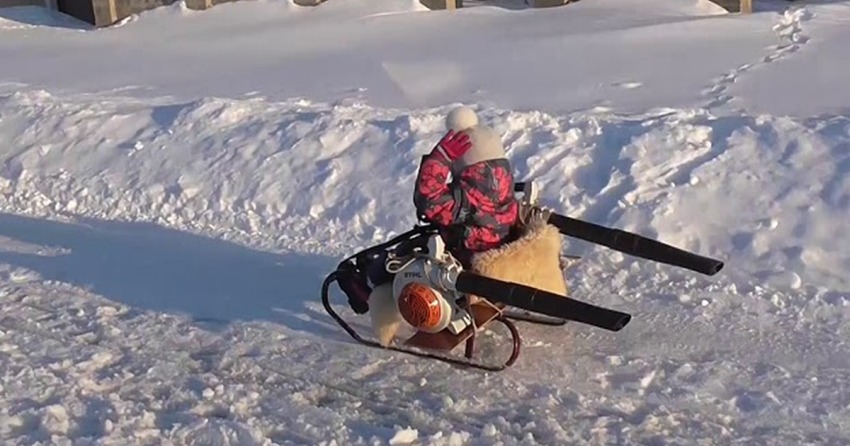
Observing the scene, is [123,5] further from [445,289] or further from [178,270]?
[445,289]

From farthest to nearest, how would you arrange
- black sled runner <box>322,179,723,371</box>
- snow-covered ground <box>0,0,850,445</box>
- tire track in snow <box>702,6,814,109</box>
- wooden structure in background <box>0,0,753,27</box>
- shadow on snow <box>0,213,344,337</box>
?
wooden structure in background <box>0,0,753,27</box>, tire track in snow <box>702,6,814,109</box>, shadow on snow <box>0,213,344,337</box>, black sled runner <box>322,179,723,371</box>, snow-covered ground <box>0,0,850,445</box>

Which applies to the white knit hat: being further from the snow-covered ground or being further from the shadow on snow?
the shadow on snow

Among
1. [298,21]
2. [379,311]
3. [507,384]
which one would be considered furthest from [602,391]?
[298,21]

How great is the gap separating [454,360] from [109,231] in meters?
3.40

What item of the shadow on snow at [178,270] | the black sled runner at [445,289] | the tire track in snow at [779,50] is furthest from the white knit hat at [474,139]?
the tire track in snow at [779,50]

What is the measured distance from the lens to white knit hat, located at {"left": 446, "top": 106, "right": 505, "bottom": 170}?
5621 mm

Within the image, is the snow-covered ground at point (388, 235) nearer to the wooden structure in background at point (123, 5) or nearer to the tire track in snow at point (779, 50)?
the tire track in snow at point (779, 50)

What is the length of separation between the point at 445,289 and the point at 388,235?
2080mm

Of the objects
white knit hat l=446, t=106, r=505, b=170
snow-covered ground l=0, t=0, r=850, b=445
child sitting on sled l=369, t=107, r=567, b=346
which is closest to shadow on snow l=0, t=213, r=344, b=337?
snow-covered ground l=0, t=0, r=850, b=445

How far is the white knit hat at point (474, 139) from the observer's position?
562 cm

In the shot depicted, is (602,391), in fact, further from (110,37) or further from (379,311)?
(110,37)

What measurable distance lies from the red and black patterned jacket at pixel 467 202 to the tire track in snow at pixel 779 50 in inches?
184

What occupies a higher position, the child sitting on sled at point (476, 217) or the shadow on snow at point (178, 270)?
the child sitting on sled at point (476, 217)

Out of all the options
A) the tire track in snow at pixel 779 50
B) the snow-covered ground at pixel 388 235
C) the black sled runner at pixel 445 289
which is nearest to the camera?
the snow-covered ground at pixel 388 235
